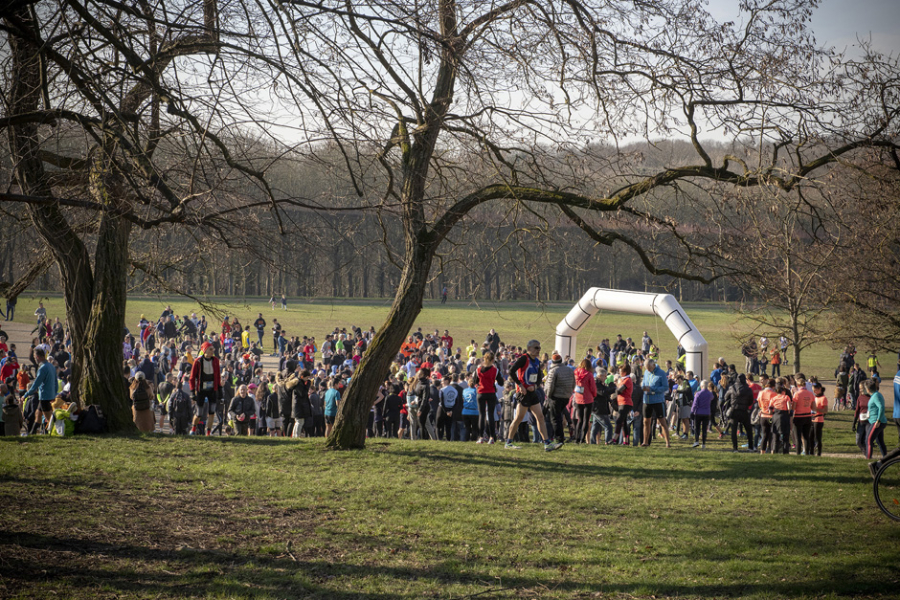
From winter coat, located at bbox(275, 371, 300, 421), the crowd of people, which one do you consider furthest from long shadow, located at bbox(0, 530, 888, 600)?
winter coat, located at bbox(275, 371, 300, 421)

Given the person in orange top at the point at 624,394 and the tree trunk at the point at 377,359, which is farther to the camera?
the person in orange top at the point at 624,394

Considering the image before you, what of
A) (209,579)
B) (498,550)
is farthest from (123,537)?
(498,550)

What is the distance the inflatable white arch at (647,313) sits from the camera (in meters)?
21.3

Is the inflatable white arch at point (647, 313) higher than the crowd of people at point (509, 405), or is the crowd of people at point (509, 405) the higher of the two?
the inflatable white arch at point (647, 313)

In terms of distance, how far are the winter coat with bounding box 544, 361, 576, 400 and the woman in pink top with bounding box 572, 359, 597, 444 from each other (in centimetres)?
87

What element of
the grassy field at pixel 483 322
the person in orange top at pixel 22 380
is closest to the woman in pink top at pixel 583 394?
the person in orange top at pixel 22 380

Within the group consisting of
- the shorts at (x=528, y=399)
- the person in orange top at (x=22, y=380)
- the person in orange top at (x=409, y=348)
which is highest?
the person in orange top at (x=409, y=348)

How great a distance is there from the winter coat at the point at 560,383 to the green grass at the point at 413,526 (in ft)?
8.39

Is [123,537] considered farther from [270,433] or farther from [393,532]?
[270,433]

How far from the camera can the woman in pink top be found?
13273 millimetres

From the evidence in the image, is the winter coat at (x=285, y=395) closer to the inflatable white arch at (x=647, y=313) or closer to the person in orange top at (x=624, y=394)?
the person in orange top at (x=624, y=394)

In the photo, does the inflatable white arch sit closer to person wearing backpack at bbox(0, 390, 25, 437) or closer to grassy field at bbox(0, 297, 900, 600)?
grassy field at bbox(0, 297, 900, 600)

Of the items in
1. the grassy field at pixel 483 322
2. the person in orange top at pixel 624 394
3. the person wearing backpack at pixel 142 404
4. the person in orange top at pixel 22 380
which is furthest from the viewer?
the grassy field at pixel 483 322

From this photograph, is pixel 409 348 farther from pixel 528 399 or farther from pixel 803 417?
pixel 528 399
